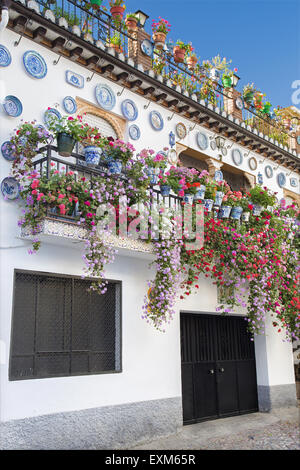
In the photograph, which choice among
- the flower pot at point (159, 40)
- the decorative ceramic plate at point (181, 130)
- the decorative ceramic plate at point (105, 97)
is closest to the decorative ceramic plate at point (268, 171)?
the decorative ceramic plate at point (181, 130)

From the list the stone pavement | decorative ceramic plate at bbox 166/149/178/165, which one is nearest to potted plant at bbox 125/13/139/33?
decorative ceramic plate at bbox 166/149/178/165

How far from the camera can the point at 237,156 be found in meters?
12.0

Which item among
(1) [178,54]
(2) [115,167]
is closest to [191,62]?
(1) [178,54]

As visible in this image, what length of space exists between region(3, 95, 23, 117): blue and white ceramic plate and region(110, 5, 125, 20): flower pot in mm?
3321

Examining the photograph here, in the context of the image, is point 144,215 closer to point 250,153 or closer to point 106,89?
point 106,89

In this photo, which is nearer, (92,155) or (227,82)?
(92,155)

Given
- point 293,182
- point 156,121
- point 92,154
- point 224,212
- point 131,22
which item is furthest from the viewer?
point 293,182

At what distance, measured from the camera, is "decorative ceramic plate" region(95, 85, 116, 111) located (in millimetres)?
8484

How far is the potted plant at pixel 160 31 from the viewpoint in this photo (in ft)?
33.3

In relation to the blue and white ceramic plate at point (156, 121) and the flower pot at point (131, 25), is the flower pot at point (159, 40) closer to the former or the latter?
the flower pot at point (131, 25)

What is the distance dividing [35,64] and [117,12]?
2.57 meters

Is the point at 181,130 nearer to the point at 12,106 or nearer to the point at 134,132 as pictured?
the point at 134,132

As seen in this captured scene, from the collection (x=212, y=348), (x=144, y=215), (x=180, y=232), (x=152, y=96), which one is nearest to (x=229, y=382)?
(x=212, y=348)

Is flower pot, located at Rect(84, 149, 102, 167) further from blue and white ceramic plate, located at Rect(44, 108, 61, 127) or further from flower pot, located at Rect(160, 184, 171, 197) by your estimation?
flower pot, located at Rect(160, 184, 171, 197)
